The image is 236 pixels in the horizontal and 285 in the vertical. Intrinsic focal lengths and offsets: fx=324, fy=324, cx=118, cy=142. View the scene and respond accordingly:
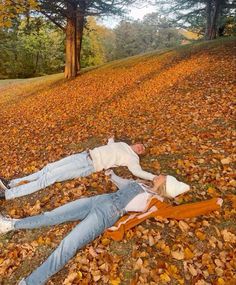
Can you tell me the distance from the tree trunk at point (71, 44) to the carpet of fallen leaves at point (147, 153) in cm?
121

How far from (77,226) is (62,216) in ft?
1.78

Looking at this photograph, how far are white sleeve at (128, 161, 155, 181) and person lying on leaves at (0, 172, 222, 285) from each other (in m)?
0.36

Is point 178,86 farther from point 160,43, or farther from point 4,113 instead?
point 160,43

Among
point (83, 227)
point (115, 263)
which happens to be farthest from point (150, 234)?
point (83, 227)

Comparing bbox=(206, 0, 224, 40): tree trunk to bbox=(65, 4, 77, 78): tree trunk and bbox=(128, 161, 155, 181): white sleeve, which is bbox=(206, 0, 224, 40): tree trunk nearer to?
bbox=(65, 4, 77, 78): tree trunk

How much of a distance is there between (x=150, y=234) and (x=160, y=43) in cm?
4656

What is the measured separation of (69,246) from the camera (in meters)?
4.52

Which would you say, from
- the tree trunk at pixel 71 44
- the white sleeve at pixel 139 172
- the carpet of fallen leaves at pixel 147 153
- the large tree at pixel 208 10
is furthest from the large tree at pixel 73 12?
the white sleeve at pixel 139 172

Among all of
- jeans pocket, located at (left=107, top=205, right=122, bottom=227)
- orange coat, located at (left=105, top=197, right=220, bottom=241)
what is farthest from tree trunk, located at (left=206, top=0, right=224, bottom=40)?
jeans pocket, located at (left=107, top=205, right=122, bottom=227)

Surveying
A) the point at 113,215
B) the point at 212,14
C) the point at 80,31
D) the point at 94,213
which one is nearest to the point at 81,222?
the point at 94,213

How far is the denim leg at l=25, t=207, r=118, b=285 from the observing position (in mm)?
4285

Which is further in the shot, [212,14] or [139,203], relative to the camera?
[212,14]

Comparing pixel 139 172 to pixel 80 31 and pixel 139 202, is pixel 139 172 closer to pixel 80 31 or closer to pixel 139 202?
pixel 139 202

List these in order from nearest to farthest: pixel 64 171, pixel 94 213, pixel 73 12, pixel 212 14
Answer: pixel 94 213 → pixel 64 171 → pixel 73 12 → pixel 212 14
